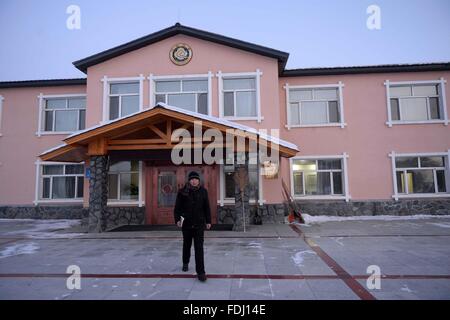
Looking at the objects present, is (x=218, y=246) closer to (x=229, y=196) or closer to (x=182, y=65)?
(x=229, y=196)

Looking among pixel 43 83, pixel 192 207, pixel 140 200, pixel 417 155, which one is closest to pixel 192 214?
pixel 192 207

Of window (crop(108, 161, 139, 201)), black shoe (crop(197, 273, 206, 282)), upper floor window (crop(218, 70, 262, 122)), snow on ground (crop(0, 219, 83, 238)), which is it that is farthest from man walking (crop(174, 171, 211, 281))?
window (crop(108, 161, 139, 201))

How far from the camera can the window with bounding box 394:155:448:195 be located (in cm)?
1295

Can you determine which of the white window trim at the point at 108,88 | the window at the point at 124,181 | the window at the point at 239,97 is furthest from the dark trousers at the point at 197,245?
the white window trim at the point at 108,88

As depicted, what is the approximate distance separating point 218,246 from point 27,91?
12.8 meters

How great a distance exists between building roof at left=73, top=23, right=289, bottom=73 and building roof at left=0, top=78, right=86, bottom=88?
4.00 ft

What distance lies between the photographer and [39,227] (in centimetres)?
1138

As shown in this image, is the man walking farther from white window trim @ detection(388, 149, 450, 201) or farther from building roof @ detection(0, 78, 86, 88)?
building roof @ detection(0, 78, 86, 88)

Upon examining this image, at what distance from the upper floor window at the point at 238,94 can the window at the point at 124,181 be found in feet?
15.0

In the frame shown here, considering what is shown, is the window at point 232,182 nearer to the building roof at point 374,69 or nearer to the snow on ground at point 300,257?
the building roof at point 374,69

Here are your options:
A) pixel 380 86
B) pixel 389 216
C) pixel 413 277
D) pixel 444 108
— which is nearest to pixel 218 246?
pixel 413 277

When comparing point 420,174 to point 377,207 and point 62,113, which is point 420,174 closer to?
point 377,207

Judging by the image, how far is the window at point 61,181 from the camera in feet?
45.5

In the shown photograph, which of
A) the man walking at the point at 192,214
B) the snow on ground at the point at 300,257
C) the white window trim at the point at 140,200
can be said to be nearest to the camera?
the man walking at the point at 192,214
